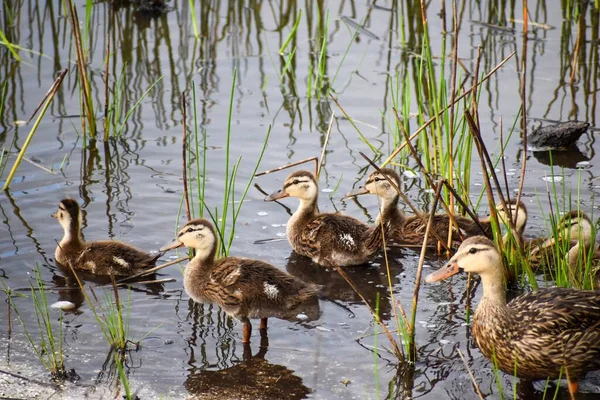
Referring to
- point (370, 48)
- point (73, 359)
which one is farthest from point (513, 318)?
point (370, 48)

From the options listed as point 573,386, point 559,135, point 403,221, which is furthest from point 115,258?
point 559,135

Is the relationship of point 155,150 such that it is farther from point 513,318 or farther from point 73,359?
point 513,318

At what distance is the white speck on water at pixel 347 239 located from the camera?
22.6 ft

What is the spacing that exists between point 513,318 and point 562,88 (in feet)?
19.7

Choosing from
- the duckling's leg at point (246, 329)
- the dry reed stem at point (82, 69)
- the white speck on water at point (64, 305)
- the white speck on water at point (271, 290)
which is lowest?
the white speck on water at point (64, 305)

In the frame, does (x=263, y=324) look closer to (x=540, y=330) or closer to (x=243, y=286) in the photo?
(x=243, y=286)

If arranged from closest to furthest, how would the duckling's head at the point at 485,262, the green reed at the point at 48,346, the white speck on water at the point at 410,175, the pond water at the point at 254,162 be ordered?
the green reed at the point at 48,346 → the duckling's head at the point at 485,262 → the pond water at the point at 254,162 → the white speck on water at the point at 410,175

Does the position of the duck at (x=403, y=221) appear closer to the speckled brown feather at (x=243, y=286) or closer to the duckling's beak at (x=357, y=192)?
the duckling's beak at (x=357, y=192)

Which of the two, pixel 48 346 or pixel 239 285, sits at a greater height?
pixel 239 285

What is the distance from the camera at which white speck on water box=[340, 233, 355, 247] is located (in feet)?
22.6

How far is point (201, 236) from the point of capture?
19.5 ft

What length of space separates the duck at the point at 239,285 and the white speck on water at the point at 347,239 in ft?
2.87

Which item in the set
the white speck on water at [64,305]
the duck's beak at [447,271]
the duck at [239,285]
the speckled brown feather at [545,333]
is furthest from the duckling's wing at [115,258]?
the speckled brown feather at [545,333]

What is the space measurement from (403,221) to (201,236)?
6.71 ft
